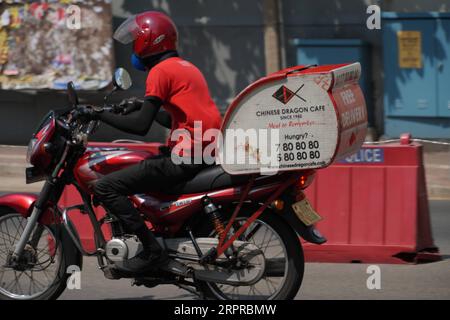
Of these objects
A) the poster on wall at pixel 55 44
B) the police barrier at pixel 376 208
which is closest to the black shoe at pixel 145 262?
the police barrier at pixel 376 208

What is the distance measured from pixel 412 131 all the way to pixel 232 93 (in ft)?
9.00

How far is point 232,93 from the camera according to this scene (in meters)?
15.5

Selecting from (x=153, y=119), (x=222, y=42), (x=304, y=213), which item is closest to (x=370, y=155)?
(x=304, y=213)

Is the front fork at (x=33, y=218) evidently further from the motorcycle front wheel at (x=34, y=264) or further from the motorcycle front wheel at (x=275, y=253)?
the motorcycle front wheel at (x=275, y=253)

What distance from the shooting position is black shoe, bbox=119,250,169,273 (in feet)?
20.1

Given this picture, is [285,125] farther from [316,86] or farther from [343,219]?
[343,219]

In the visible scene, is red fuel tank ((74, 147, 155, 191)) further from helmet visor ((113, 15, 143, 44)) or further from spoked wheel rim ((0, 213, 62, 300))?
helmet visor ((113, 15, 143, 44))

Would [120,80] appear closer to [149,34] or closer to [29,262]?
[149,34]

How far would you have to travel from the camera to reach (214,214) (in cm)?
608

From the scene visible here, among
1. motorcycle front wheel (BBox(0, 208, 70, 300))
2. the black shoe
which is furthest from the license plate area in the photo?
motorcycle front wheel (BBox(0, 208, 70, 300))

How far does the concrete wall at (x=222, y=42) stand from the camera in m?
15.0

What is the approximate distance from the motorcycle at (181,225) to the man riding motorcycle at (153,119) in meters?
0.08

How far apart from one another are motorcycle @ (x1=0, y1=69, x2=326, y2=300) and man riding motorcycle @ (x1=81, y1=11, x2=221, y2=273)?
0.26 ft

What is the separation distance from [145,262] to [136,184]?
0.47m
